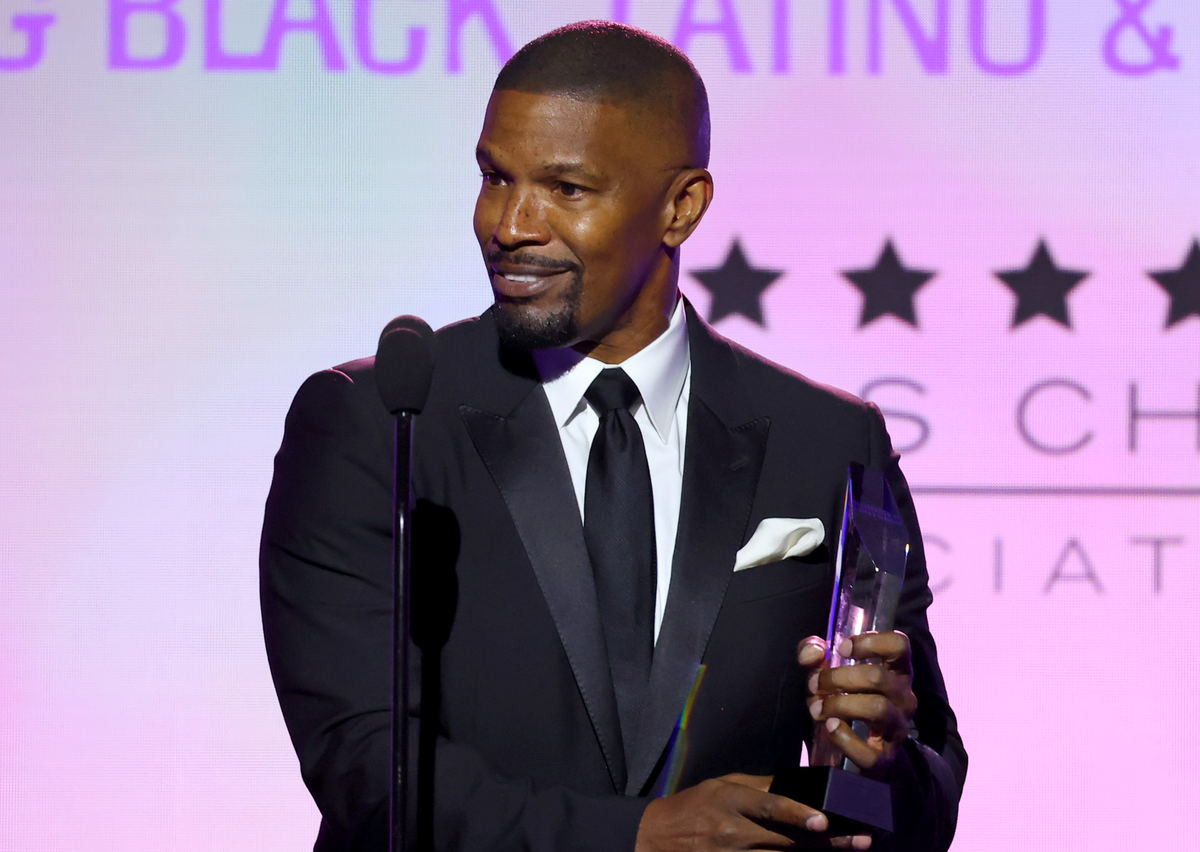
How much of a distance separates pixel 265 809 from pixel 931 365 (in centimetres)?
163

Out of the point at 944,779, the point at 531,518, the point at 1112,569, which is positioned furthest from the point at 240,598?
the point at 1112,569

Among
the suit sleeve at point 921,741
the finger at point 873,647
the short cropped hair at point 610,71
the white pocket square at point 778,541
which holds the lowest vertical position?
the suit sleeve at point 921,741

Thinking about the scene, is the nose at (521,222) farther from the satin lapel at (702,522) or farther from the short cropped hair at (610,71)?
the satin lapel at (702,522)

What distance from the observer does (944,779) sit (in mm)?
1812

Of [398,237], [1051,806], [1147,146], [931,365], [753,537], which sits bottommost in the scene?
[1051,806]

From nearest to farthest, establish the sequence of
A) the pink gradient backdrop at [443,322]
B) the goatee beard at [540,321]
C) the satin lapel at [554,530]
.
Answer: the satin lapel at [554,530], the goatee beard at [540,321], the pink gradient backdrop at [443,322]

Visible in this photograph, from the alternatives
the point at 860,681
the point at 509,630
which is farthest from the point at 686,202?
the point at 860,681

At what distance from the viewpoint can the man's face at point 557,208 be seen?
177 centimetres

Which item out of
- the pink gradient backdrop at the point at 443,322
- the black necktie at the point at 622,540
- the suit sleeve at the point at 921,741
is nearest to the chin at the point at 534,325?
the black necktie at the point at 622,540

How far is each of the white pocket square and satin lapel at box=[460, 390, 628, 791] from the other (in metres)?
0.22

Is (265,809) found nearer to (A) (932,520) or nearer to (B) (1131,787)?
(A) (932,520)

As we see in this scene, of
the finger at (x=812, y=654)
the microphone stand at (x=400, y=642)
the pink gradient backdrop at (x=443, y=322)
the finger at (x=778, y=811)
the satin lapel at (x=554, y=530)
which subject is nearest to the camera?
the microphone stand at (x=400, y=642)

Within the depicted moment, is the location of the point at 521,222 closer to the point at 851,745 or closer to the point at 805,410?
the point at 805,410

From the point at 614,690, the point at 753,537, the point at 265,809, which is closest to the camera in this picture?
the point at 614,690
